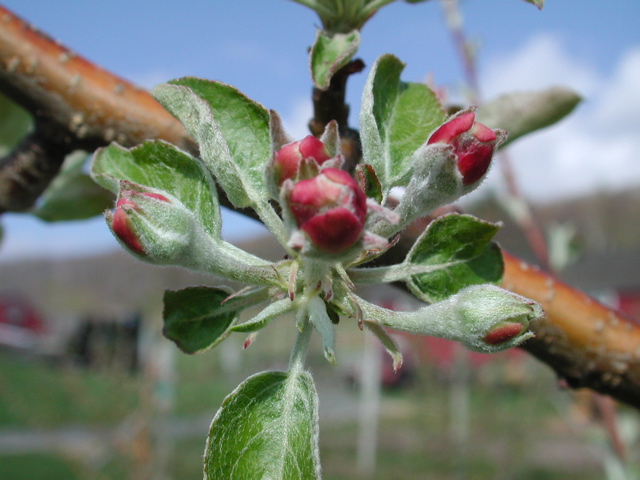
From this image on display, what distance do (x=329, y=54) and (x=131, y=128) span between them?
43cm

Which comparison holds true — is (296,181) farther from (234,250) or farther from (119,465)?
(119,465)

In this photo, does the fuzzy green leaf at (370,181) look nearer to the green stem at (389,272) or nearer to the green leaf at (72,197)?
the green stem at (389,272)

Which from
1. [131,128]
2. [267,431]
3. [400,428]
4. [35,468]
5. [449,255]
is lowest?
[35,468]

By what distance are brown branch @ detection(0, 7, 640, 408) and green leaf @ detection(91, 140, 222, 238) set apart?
251mm

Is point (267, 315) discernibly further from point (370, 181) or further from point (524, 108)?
point (524, 108)

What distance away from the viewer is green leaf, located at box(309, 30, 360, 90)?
0.71 meters

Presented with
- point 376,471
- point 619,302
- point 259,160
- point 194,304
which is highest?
point 619,302

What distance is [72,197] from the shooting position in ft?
4.23

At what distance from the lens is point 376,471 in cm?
962

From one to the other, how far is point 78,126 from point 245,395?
628 millimetres

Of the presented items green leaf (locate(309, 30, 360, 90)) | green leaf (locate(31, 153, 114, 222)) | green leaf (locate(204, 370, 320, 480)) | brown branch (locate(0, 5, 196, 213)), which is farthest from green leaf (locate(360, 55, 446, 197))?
green leaf (locate(31, 153, 114, 222))

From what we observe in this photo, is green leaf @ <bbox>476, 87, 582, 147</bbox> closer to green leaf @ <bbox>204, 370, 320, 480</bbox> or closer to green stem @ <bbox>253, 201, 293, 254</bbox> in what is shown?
green stem @ <bbox>253, 201, 293, 254</bbox>

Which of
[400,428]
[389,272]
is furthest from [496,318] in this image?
[400,428]

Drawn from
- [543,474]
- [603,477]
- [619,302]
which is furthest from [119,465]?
[619,302]
